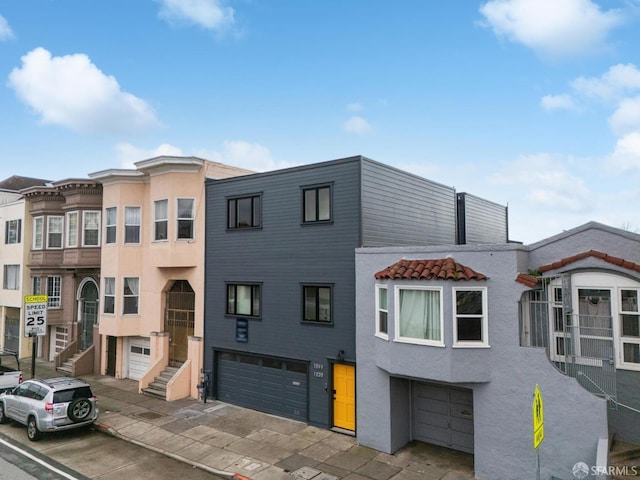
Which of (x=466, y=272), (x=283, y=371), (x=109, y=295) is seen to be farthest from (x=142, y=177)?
(x=466, y=272)

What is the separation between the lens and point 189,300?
806 inches

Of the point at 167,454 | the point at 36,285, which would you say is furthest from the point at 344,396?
the point at 36,285

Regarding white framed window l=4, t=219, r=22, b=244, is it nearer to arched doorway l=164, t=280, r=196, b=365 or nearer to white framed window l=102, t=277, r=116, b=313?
white framed window l=102, t=277, r=116, b=313

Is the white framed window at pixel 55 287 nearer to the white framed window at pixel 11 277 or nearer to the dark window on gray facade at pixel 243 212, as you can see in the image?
the white framed window at pixel 11 277

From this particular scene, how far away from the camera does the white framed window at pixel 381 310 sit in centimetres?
1352

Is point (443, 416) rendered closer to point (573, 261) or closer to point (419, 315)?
point (419, 315)

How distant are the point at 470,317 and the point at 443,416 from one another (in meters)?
3.88

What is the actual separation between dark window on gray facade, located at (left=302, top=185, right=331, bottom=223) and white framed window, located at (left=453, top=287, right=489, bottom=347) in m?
5.53

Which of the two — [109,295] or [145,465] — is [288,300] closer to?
[145,465]

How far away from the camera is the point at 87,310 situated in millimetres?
Result: 25609

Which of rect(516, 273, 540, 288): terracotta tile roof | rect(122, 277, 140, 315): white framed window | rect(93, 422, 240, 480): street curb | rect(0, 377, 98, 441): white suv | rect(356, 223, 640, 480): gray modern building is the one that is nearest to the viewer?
rect(356, 223, 640, 480): gray modern building

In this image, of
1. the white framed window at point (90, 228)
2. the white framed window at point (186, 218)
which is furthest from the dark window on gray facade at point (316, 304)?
the white framed window at point (90, 228)

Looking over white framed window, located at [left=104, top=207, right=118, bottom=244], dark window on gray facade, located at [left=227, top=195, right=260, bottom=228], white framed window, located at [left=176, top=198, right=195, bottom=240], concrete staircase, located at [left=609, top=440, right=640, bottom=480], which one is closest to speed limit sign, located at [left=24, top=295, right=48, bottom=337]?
white framed window, located at [left=104, top=207, right=118, bottom=244]

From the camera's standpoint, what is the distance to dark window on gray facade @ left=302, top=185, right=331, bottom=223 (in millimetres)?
15680
